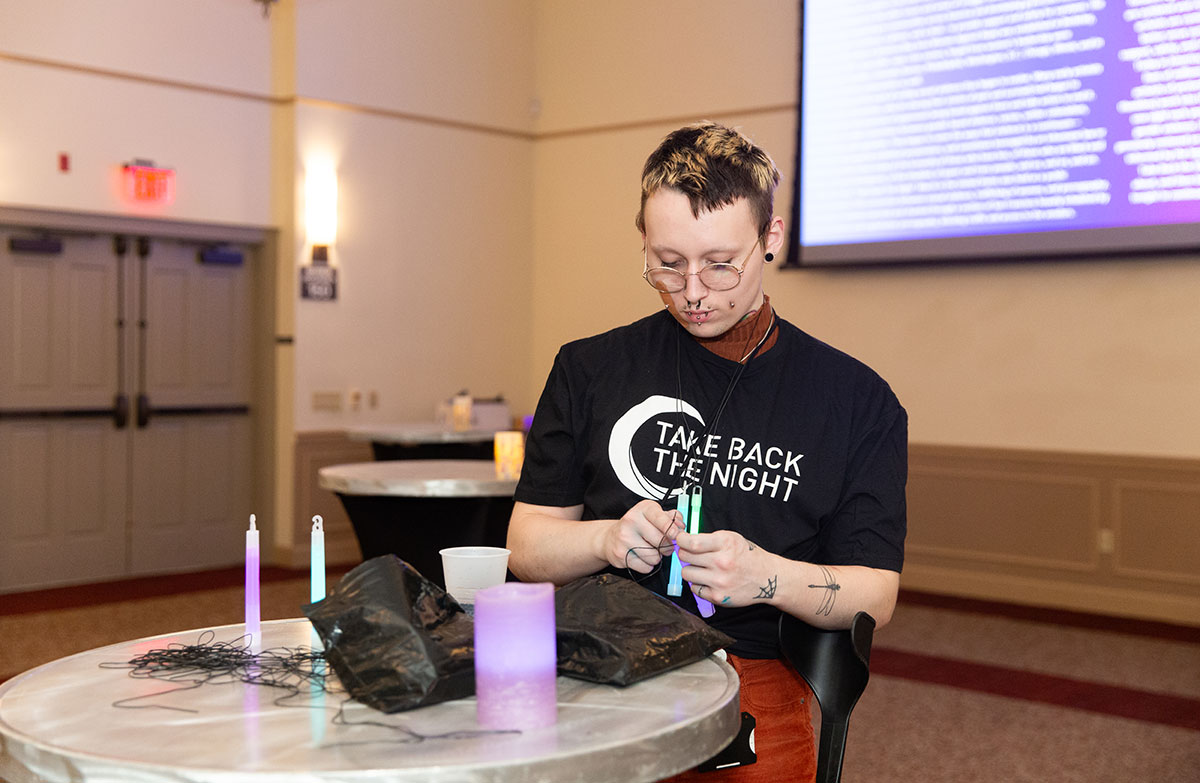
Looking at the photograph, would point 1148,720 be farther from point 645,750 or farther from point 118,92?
point 118,92

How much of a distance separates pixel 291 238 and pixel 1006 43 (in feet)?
13.8

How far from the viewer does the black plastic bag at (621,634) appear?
1.30 metres

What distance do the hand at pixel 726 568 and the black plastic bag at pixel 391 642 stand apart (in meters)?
0.31

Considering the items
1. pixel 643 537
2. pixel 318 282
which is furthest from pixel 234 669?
pixel 318 282

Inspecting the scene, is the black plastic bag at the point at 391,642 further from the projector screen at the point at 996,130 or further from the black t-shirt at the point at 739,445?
the projector screen at the point at 996,130

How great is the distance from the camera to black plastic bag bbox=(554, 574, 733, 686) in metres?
1.30

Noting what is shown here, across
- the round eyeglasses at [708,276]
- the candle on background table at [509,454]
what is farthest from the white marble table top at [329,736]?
the candle on background table at [509,454]

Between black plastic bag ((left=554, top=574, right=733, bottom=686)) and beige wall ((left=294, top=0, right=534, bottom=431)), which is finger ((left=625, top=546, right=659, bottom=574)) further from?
beige wall ((left=294, top=0, right=534, bottom=431))

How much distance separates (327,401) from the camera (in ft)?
22.9

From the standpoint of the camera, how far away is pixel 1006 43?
5848 mm

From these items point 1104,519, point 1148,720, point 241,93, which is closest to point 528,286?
point 241,93

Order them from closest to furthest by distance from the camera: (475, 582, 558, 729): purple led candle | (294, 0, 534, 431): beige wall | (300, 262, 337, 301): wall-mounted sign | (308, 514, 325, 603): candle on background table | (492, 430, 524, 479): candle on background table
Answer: (475, 582, 558, 729): purple led candle → (308, 514, 325, 603): candle on background table → (492, 430, 524, 479): candle on background table → (300, 262, 337, 301): wall-mounted sign → (294, 0, 534, 431): beige wall

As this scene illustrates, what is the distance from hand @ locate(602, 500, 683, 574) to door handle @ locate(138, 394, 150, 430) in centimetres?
561

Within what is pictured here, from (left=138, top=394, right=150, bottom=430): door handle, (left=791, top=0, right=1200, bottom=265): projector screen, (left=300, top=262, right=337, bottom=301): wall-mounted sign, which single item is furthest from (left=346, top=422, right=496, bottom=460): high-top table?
(left=791, top=0, right=1200, bottom=265): projector screen
